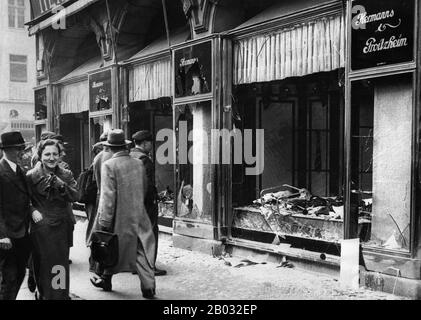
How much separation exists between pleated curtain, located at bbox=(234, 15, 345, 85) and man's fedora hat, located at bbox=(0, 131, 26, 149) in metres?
3.78

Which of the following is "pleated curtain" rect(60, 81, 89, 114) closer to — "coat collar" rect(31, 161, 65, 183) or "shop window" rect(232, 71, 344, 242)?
"shop window" rect(232, 71, 344, 242)

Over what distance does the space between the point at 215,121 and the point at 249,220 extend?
162 cm

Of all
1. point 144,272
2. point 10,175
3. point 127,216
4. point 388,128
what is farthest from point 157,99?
point 10,175

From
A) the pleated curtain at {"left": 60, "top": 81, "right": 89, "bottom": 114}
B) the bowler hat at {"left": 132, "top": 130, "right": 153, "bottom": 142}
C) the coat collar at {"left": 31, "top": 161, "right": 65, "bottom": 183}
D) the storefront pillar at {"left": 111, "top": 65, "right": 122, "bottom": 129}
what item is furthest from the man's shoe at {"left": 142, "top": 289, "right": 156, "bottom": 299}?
the pleated curtain at {"left": 60, "top": 81, "right": 89, "bottom": 114}

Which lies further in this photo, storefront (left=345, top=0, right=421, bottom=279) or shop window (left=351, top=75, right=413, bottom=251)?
shop window (left=351, top=75, right=413, bottom=251)

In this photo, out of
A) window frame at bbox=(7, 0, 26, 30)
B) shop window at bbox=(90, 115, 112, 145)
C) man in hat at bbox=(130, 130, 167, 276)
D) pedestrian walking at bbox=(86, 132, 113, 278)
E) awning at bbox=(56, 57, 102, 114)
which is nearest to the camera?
pedestrian walking at bbox=(86, 132, 113, 278)

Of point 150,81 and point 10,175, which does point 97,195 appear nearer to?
point 10,175

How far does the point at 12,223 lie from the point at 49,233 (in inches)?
15.1

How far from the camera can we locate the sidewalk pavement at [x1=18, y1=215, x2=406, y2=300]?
6191 millimetres

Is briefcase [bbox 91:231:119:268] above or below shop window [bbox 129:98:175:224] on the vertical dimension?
below

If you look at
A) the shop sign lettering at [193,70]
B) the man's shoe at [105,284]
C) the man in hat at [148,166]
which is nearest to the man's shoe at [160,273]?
the man in hat at [148,166]

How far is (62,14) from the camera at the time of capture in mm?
12930

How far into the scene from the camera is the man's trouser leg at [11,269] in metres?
5.20

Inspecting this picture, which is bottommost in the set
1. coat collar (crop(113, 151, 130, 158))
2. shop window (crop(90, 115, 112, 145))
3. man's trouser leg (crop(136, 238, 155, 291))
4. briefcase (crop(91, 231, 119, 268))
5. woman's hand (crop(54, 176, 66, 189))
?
man's trouser leg (crop(136, 238, 155, 291))
